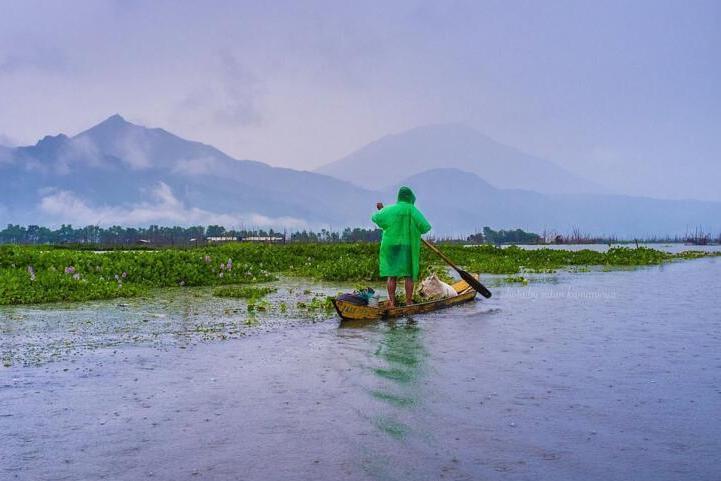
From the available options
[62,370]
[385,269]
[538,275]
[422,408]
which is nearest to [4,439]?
[62,370]

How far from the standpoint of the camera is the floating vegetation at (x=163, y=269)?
580 inches

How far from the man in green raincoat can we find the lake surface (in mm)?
1680

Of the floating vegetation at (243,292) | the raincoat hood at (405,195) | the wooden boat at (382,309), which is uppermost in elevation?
the raincoat hood at (405,195)

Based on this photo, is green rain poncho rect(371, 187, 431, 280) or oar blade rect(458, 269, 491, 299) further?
oar blade rect(458, 269, 491, 299)

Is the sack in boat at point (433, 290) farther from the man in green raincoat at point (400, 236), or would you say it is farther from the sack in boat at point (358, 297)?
the sack in boat at point (358, 297)

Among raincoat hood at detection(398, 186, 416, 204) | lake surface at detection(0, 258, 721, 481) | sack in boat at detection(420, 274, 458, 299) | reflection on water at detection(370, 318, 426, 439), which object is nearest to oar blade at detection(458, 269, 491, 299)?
sack in boat at detection(420, 274, 458, 299)

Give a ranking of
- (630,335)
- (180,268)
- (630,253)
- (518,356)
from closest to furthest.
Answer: (518,356), (630,335), (180,268), (630,253)

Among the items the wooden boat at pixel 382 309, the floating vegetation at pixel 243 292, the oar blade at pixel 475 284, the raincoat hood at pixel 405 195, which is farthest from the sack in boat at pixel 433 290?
the floating vegetation at pixel 243 292

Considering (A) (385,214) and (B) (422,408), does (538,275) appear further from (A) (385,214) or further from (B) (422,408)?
(B) (422,408)

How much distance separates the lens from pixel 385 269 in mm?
12789

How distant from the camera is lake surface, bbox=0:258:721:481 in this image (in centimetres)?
502

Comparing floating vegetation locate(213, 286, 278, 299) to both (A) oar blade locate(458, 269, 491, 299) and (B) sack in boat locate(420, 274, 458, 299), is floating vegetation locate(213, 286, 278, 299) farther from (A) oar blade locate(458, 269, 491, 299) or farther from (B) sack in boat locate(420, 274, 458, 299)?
(A) oar blade locate(458, 269, 491, 299)

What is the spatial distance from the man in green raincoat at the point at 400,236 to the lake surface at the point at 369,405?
1.68 meters

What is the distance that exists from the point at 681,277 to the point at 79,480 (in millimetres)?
24410
